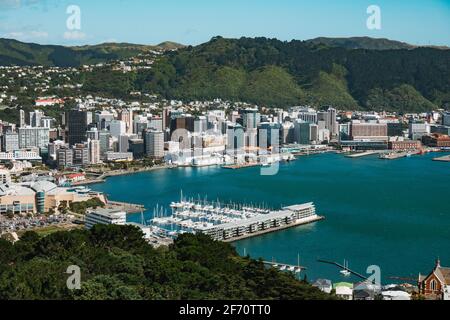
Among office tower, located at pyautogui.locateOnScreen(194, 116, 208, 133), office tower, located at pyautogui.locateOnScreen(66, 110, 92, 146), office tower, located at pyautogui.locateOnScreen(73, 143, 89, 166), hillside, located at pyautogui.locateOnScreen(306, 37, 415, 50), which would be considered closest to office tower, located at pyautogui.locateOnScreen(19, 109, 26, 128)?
office tower, located at pyautogui.locateOnScreen(66, 110, 92, 146)

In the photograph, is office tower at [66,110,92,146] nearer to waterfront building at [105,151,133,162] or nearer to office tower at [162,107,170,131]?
waterfront building at [105,151,133,162]

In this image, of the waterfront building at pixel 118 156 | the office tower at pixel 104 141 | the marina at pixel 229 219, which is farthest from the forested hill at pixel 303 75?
the marina at pixel 229 219

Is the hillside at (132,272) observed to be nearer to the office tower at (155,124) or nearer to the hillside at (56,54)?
the office tower at (155,124)

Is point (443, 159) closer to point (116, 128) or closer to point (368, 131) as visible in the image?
point (368, 131)

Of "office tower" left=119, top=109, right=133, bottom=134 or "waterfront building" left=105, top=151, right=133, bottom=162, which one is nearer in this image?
"waterfront building" left=105, top=151, right=133, bottom=162

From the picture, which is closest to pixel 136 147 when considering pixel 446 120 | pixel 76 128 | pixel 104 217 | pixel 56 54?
pixel 76 128

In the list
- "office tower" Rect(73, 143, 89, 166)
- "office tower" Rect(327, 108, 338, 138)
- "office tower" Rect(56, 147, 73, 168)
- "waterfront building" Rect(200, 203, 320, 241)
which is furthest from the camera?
"office tower" Rect(327, 108, 338, 138)
